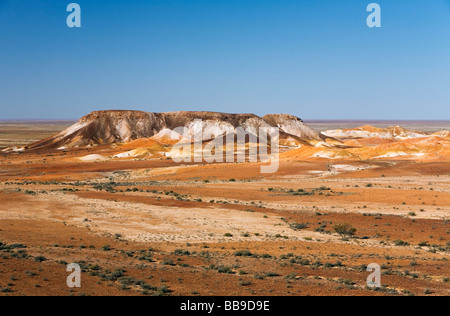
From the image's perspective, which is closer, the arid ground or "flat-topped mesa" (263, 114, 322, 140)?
the arid ground

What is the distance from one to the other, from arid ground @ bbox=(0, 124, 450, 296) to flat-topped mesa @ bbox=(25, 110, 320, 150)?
69971 mm

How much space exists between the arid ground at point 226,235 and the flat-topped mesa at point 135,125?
70.0m

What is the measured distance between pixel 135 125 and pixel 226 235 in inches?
4606

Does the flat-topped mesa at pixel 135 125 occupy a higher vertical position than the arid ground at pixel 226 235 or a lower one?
higher

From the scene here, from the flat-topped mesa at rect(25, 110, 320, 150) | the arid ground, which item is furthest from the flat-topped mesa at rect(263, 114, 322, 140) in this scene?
the arid ground

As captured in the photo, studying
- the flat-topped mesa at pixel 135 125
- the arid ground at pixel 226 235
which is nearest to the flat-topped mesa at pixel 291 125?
the flat-topped mesa at pixel 135 125

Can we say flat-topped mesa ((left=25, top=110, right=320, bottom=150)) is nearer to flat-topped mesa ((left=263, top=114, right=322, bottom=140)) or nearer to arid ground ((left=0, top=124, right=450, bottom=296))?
flat-topped mesa ((left=263, top=114, right=322, bottom=140))

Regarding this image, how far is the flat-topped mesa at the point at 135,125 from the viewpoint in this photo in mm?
127938

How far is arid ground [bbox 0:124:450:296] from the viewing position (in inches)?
617

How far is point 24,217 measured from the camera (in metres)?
30.8

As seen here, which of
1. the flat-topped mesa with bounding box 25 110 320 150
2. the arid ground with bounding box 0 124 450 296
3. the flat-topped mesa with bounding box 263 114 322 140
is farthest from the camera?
the flat-topped mesa with bounding box 263 114 322 140

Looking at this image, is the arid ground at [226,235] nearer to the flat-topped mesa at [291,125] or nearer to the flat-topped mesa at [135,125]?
the flat-topped mesa at [135,125]

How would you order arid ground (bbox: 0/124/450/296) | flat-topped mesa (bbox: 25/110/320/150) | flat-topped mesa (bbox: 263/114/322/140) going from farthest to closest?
flat-topped mesa (bbox: 263/114/322/140)
flat-topped mesa (bbox: 25/110/320/150)
arid ground (bbox: 0/124/450/296)

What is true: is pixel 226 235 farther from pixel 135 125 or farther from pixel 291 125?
pixel 291 125
